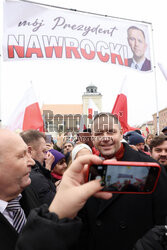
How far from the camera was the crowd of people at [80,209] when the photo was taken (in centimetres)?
70

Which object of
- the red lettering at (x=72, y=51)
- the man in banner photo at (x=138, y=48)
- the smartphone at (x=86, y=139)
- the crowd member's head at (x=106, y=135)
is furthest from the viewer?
the man in banner photo at (x=138, y=48)

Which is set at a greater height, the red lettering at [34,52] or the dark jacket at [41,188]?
the red lettering at [34,52]

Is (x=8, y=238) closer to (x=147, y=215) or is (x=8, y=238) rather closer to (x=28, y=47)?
(x=147, y=215)

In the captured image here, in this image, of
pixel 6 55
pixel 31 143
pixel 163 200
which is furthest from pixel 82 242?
pixel 6 55

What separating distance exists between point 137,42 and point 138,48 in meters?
0.31

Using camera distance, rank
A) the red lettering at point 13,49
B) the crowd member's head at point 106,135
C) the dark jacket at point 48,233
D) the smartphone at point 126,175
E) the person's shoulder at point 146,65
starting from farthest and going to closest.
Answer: the person's shoulder at point 146,65 → the red lettering at point 13,49 → the crowd member's head at point 106,135 → the smartphone at point 126,175 → the dark jacket at point 48,233

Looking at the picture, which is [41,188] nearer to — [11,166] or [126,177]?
[11,166]

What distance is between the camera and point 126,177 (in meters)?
0.90

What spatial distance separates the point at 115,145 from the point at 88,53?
6580 millimetres

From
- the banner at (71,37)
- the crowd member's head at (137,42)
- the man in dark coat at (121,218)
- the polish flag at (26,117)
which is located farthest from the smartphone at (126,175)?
the crowd member's head at (137,42)

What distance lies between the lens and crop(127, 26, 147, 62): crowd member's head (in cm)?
819

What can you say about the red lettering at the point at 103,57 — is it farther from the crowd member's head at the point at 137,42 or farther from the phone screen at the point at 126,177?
the phone screen at the point at 126,177

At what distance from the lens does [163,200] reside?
59.3 inches

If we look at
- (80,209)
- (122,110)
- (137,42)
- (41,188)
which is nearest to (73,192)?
(80,209)
